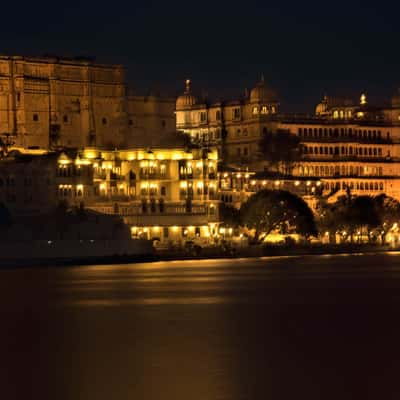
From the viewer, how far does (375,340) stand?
50719mm

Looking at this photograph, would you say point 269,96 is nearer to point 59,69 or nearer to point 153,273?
point 59,69

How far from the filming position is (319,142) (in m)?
189

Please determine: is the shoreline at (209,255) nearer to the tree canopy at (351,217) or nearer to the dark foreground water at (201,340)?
the tree canopy at (351,217)

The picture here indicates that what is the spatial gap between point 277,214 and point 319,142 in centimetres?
4115

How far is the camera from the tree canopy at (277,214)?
5876 inches

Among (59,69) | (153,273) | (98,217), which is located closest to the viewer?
(153,273)

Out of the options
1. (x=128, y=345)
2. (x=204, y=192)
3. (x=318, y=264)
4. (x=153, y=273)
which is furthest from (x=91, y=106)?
(x=128, y=345)

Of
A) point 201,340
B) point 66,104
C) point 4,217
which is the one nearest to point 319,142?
point 66,104

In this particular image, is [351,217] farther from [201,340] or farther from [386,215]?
[201,340]

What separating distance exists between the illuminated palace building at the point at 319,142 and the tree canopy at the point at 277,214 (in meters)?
29.2

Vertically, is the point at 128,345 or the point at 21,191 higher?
the point at 21,191

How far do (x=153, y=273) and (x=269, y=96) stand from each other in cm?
8300

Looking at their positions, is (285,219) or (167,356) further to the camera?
(285,219)

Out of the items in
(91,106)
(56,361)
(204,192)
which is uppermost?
(91,106)
